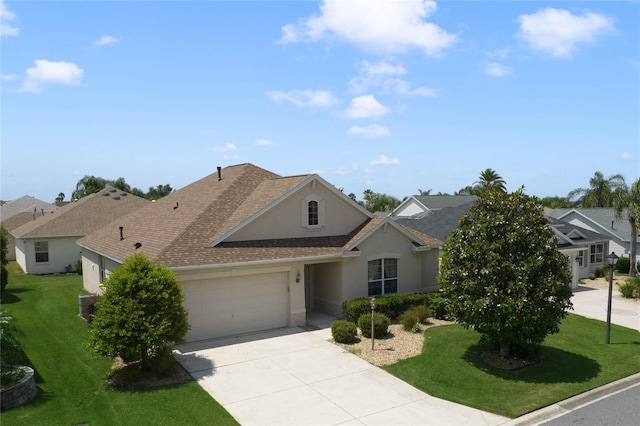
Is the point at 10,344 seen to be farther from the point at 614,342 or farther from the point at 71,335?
the point at 614,342

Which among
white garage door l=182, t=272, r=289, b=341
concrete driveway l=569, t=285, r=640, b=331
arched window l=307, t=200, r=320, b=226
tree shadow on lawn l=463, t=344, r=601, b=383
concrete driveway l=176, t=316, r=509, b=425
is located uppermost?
arched window l=307, t=200, r=320, b=226

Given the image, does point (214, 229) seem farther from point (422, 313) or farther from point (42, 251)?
point (42, 251)

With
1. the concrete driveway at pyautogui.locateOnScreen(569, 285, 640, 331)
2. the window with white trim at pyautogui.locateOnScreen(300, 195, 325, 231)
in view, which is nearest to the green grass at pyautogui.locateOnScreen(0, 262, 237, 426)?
the window with white trim at pyautogui.locateOnScreen(300, 195, 325, 231)

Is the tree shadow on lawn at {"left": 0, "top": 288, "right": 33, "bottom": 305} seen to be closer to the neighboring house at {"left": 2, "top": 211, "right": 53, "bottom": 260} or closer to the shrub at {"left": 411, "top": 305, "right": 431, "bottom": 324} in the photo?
the neighboring house at {"left": 2, "top": 211, "right": 53, "bottom": 260}

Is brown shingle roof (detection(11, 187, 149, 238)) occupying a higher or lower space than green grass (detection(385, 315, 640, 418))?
higher

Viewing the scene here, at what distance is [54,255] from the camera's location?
31641mm

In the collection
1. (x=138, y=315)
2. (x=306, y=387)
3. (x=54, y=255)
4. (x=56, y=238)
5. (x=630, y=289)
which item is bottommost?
(x=630, y=289)

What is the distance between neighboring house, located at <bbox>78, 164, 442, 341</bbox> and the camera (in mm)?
16359

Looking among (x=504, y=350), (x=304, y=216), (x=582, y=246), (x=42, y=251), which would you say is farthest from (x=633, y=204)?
(x=42, y=251)

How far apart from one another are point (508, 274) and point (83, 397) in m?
11.4

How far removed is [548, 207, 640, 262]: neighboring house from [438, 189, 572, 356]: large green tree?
25.9 metres

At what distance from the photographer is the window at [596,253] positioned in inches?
1255

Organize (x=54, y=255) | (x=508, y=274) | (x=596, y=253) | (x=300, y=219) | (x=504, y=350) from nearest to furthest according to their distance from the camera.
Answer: (x=508, y=274)
(x=504, y=350)
(x=300, y=219)
(x=54, y=255)
(x=596, y=253)

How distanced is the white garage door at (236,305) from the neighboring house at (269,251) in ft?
0.12
